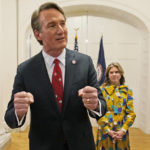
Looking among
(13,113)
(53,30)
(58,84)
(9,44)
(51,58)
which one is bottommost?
(13,113)

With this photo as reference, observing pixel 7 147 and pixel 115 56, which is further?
pixel 115 56

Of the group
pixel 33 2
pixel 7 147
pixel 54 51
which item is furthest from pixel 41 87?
pixel 33 2

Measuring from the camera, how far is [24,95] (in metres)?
0.93

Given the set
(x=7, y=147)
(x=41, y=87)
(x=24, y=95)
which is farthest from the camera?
(x=7, y=147)

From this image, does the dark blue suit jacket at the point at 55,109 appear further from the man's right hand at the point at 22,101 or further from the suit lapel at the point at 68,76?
the man's right hand at the point at 22,101

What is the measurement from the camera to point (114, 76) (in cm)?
221

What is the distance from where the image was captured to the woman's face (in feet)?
7.25

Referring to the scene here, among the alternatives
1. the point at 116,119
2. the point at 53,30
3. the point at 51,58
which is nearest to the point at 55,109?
the point at 51,58

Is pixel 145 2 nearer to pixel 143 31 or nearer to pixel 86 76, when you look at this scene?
pixel 143 31

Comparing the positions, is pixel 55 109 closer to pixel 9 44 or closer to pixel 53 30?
pixel 53 30

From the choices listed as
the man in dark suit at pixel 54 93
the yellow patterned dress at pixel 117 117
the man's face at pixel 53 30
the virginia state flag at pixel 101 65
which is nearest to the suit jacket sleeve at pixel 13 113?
the man in dark suit at pixel 54 93

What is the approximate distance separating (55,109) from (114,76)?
1.27 metres

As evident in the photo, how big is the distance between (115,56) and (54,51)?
3623mm

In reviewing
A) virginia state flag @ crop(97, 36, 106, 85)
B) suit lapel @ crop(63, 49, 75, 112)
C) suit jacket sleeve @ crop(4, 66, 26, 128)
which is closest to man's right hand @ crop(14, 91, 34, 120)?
suit jacket sleeve @ crop(4, 66, 26, 128)
